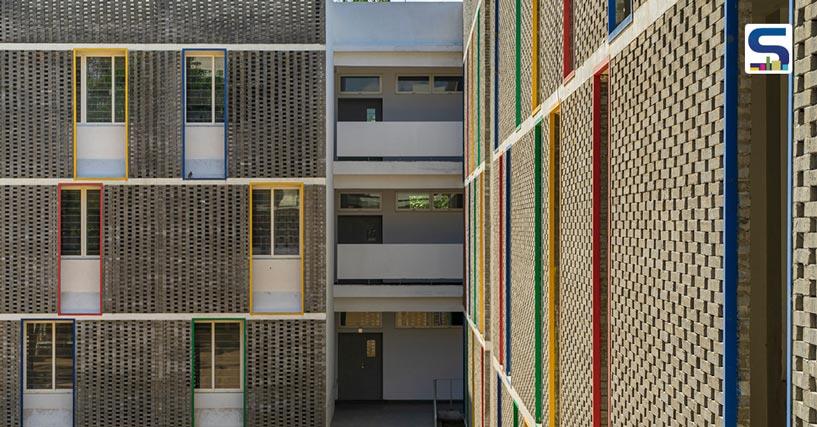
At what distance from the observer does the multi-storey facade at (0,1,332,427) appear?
624 inches

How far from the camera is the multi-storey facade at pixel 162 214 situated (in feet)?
52.0

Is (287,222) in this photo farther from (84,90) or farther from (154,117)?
(84,90)

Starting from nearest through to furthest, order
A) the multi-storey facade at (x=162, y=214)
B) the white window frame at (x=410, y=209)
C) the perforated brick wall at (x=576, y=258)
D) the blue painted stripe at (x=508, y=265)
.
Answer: the perforated brick wall at (x=576, y=258)
the blue painted stripe at (x=508, y=265)
the multi-storey facade at (x=162, y=214)
the white window frame at (x=410, y=209)

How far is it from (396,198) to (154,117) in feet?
20.6

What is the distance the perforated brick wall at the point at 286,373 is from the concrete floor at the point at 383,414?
Answer: 6.05ft

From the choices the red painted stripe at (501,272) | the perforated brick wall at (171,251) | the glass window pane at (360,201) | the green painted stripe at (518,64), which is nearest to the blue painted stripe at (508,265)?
the red painted stripe at (501,272)

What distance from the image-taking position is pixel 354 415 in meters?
18.5

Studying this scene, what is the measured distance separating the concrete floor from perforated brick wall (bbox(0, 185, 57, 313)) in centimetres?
651

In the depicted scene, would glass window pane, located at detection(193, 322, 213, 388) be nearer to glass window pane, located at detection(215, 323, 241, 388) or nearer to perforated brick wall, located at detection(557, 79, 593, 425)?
glass window pane, located at detection(215, 323, 241, 388)

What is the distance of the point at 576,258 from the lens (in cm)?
591

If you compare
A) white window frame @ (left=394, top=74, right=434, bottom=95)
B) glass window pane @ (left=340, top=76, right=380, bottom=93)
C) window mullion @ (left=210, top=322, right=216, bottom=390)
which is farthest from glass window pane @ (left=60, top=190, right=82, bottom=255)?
white window frame @ (left=394, top=74, right=434, bottom=95)

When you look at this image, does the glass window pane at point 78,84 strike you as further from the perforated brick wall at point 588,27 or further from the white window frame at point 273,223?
the perforated brick wall at point 588,27

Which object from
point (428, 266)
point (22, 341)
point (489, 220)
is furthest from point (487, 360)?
point (22, 341)

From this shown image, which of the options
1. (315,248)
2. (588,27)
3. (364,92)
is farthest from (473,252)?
(588,27)
